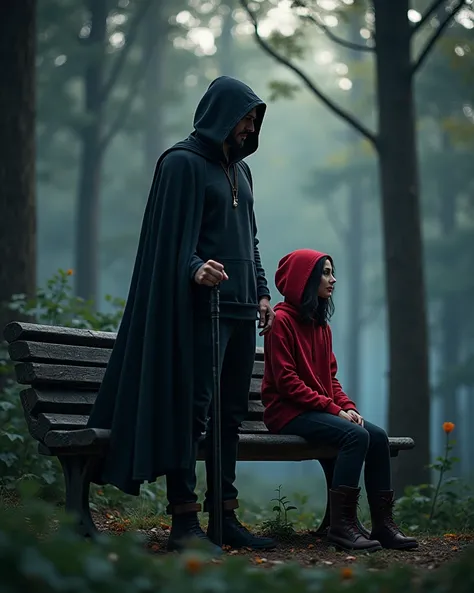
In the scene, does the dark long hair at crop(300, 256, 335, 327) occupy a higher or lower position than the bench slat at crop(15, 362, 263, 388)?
higher

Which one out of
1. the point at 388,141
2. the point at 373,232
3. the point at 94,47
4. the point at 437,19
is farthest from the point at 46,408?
the point at 373,232

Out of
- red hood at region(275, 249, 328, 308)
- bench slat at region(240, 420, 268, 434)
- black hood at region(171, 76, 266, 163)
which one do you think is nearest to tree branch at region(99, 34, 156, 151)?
bench slat at region(240, 420, 268, 434)

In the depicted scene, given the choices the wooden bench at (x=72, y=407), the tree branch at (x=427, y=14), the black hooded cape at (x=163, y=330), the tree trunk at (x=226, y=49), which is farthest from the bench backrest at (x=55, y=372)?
the tree trunk at (x=226, y=49)

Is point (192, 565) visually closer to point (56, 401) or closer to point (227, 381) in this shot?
point (227, 381)

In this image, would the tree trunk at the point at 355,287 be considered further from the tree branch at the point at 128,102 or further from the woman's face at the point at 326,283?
the woman's face at the point at 326,283

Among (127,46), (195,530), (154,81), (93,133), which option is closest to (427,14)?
(195,530)

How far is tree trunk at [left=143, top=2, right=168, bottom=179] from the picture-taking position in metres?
23.0

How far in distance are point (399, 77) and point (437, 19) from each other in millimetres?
12427

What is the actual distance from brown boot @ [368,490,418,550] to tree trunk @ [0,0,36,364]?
3.83 meters

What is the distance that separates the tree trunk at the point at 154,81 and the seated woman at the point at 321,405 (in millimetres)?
18037

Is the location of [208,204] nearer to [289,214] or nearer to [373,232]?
[373,232]

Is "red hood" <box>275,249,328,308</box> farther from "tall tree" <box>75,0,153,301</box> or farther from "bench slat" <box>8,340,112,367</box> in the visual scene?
"tall tree" <box>75,0,153,301</box>

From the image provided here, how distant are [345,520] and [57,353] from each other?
1771 mm

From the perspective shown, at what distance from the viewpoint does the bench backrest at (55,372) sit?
198 inches
